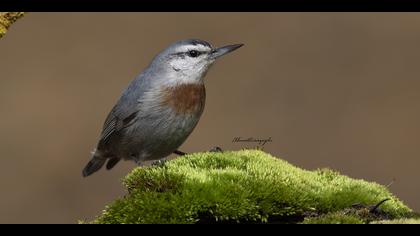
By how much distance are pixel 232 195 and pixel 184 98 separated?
6.15ft

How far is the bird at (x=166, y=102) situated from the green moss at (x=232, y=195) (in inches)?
38.3

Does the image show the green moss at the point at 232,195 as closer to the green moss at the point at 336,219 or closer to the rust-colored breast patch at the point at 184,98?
the green moss at the point at 336,219

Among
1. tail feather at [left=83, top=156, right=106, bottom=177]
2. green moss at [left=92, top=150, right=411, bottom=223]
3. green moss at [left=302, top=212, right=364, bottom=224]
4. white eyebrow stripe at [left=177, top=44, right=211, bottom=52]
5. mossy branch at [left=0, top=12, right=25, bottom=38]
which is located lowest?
green moss at [left=302, top=212, right=364, bottom=224]

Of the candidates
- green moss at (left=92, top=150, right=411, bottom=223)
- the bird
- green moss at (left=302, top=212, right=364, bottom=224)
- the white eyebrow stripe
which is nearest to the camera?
green moss at (left=302, top=212, right=364, bottom=224)

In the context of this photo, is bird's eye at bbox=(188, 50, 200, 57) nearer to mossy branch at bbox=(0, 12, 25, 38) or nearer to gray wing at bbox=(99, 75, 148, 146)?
gray wing at bbox=(99, 75, 148, 146)

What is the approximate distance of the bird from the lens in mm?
5031

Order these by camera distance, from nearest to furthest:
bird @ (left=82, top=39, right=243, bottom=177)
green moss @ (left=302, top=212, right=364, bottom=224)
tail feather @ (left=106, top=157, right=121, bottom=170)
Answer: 1. green moss @ (left=302, top=212, right=364, bottom=224)
2. bird @ (left=82, top=39, right=243, bottom=177)
3. tail feather @ (left=106, top=157, right=121, bottom=170)

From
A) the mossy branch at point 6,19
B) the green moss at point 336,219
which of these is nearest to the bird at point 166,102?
the mossy branch at point 6,19

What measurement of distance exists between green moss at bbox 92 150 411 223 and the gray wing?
4.17 ft

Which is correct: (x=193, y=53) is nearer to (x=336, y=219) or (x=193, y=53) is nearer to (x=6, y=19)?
(x=6, y=19)

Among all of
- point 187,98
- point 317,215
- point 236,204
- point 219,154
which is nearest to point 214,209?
point 236,204

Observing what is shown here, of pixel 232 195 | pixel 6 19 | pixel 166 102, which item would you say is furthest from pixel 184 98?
pixel 232 195

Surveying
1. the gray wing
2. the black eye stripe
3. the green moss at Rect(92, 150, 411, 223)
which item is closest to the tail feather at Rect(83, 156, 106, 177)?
the gray wing

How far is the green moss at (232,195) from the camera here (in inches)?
127
